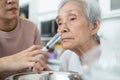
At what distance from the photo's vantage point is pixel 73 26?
0.83m

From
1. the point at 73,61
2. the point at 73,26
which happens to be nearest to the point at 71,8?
the point at 73,26

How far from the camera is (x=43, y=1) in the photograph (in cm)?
201

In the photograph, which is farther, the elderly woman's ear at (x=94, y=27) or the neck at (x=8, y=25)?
the neck at (x=8, y=25)

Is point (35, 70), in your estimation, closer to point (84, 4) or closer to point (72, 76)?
point (72, 76)

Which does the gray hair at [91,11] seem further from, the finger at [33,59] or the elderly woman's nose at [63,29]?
the finger at [33,59]

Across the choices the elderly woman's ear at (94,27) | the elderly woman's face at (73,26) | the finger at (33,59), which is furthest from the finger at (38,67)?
the elderly woman's ear at (94,27)

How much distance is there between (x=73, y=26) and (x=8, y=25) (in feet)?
0.98

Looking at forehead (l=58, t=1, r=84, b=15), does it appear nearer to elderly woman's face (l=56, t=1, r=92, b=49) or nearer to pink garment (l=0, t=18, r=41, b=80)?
elderly woman's face (l=56, t=1, r=92, b=49)

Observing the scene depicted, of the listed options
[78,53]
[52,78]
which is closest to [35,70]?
[52,78]

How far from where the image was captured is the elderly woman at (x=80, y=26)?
81 centimetres

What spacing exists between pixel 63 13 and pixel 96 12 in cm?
12

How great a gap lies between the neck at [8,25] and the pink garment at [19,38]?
0.06 ft

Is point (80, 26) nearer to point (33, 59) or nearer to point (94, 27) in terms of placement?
point (94, 27)

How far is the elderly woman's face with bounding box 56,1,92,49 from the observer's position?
81 cm
